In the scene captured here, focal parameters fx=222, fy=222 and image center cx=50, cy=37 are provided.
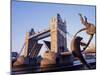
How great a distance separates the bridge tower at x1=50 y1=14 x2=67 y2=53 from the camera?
2.30 m

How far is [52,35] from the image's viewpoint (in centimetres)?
230

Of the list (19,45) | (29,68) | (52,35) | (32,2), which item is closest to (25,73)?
(29,68)

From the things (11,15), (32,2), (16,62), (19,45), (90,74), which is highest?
Result: (32,2)

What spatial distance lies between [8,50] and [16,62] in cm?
14

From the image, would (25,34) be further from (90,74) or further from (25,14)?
(90,74)

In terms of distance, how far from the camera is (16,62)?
7.13 feet

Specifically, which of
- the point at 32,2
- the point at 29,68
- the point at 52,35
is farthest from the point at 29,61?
the point at 32,2

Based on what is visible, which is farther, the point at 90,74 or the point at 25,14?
the point at 90,74

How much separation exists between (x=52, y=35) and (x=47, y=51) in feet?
0.57

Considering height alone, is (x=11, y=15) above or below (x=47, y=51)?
above

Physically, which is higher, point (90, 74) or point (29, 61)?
point (29, 61)

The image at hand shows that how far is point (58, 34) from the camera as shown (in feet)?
7.60

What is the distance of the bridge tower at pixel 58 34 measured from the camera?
230 centimetres

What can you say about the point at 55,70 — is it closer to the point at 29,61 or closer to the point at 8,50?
the point at 29,61
